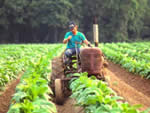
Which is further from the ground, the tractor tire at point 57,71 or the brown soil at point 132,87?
the tractor tire at point 57,71

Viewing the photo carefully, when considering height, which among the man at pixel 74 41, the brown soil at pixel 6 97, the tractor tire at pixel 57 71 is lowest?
the brown soil at pixel 6 97

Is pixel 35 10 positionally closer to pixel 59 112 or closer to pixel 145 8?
pixel 145 8

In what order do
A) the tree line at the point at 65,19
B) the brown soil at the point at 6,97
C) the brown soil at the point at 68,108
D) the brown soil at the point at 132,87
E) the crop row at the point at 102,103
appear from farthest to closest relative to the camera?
the tree line at the point at 65,19 < the brown soil at the point at 132,87 < the brown soil at the point at 6,97 < the brown soil at the point at 68,108 < the crop row at the point at 102,103

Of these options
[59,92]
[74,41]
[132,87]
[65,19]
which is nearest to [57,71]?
[74,41]

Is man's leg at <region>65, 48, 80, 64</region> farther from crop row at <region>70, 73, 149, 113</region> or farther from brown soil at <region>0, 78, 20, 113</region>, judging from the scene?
crop row at <region>70, 73, 149, 113</region>

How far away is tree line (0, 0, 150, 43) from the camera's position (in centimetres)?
4412

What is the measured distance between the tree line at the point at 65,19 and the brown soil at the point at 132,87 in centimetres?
3368

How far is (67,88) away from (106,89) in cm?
219

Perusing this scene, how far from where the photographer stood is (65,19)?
45.0 metres

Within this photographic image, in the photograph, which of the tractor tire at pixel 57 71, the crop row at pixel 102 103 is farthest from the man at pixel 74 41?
the crop row at pixel 102 103

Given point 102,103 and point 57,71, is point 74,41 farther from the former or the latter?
point 102,103

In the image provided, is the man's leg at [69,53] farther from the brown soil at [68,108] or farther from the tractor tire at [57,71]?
the brown soil at [68,108]

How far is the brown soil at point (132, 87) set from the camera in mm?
6275

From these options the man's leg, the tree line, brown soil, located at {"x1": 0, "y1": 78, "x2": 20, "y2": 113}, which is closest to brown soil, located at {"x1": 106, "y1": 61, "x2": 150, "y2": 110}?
the man's leg
